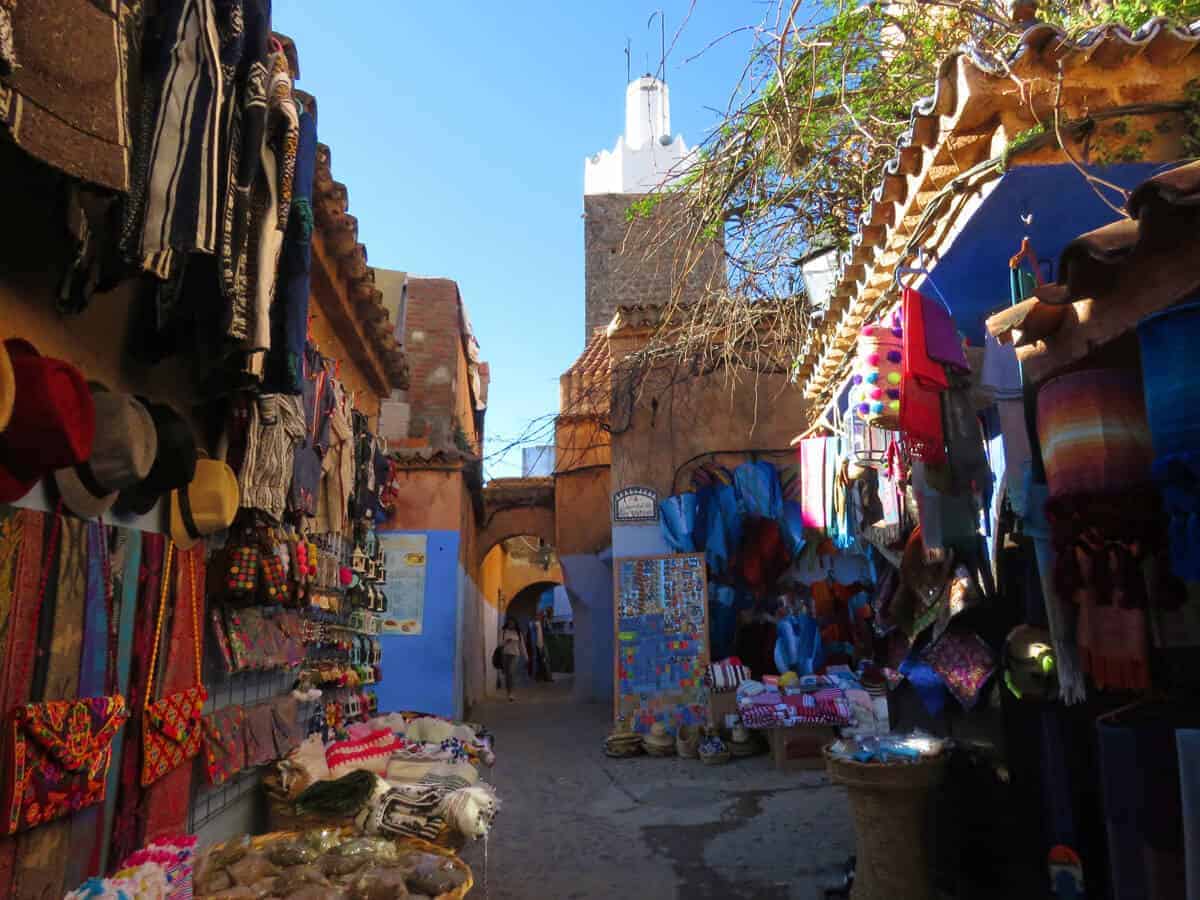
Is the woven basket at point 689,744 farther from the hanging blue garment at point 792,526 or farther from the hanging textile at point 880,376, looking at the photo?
the hanging textile at point 880,376

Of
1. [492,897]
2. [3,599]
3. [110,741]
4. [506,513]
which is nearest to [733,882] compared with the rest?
[492,897]

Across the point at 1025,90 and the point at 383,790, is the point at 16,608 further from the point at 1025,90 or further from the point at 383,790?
the point at 1025,90

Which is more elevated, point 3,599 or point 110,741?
point 3,599

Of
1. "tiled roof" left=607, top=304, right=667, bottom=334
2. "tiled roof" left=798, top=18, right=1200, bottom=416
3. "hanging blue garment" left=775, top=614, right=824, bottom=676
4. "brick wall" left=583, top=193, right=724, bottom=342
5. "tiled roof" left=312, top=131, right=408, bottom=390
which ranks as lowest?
"hanging blue garment" left=775, top=614, right=824, bottom=676

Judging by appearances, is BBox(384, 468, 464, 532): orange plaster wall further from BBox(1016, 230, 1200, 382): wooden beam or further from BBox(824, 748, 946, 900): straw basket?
BBox(1016, 230, 1200, 382): wooden beam

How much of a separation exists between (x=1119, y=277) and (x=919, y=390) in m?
1.25

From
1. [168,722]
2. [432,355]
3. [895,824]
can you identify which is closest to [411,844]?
[168,722]

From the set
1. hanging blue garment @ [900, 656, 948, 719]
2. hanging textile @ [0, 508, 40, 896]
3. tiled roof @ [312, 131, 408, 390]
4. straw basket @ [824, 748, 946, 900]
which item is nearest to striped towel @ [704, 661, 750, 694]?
hanging blue garment @ [900, 656, 948, 719]

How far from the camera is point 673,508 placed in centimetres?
1018

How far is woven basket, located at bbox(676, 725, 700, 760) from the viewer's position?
9039 millimetres

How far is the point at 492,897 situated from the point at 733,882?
55.7 inches

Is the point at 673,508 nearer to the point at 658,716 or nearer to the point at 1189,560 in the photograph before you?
the point at 658,716

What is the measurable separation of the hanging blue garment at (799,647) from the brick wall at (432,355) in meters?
7.08

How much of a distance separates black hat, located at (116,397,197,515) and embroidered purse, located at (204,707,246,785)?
1.10 m
